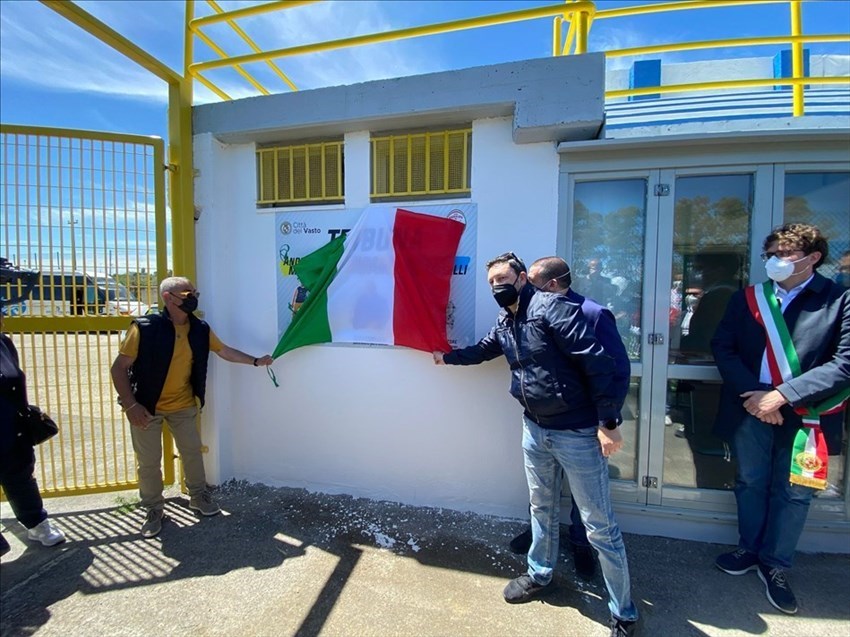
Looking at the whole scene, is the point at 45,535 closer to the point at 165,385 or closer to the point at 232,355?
the point at 165,385

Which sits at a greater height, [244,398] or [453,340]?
[453,340]

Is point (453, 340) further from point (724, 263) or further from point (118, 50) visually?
point (118, 50)

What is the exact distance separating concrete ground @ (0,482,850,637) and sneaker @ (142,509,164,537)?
0.05 meters

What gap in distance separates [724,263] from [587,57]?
1759 mm

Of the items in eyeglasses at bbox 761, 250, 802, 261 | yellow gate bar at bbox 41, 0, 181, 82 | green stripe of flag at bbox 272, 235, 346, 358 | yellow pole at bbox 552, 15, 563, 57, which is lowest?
green stripe of flag at bbox 272, 235, 346, 358

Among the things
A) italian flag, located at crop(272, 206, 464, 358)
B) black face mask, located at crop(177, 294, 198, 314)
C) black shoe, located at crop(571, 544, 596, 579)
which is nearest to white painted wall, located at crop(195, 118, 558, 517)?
italian flag, located at crop(272, 206, 464, 358)

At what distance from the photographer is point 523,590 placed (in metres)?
2.45

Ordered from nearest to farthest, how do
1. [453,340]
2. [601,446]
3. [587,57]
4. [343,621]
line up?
[601,446]
[343,621]
[587,57]
[453,340]

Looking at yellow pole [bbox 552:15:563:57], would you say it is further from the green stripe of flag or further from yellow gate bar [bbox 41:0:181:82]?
yellow gate bar [bbox 41:0:181:82]

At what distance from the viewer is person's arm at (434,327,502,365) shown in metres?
2.80

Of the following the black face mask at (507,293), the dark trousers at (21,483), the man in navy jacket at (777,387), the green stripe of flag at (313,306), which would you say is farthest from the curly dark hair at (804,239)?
the dark trousers at (21,483)

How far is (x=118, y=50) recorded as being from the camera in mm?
3049

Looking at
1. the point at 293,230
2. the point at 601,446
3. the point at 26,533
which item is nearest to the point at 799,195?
the point at 601,446

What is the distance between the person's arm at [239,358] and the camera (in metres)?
3.46
